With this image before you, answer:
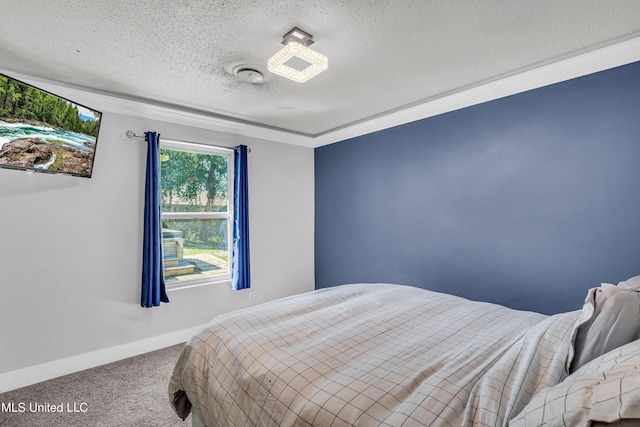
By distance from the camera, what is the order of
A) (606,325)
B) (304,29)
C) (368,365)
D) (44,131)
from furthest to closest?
(44,131) < (304,29) < (368,365) < (606,325)

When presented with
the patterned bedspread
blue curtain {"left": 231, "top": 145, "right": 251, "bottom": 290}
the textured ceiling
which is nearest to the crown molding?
the textured ceiling

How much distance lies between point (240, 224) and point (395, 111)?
218cm

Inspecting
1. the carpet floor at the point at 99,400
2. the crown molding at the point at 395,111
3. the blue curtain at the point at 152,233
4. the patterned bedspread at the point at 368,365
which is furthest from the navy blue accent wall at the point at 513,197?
the carpet floor at the point at 99,400

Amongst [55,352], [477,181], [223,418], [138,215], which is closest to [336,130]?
[477,181]

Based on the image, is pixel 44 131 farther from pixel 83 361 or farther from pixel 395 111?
pixel 395 111

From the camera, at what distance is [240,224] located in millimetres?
3469

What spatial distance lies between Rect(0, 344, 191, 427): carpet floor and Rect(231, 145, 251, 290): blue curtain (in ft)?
3.62

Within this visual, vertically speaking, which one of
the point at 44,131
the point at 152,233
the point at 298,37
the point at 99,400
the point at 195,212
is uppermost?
the point at 298,37

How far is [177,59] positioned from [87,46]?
54 centimetres

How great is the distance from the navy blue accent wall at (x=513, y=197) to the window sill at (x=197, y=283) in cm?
165

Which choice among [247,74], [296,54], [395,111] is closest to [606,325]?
[296,54]

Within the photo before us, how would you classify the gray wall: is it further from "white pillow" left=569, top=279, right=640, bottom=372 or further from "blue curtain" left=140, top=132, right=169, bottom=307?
"white pillow" left=569, top=279, right=640, bottom=372

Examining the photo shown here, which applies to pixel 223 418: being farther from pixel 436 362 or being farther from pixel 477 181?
pixel 477 181

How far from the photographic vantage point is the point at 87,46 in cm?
197
